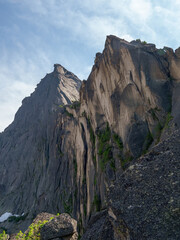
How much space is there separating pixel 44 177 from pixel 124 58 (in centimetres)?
4283

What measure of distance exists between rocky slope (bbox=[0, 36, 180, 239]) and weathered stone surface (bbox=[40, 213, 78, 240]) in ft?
6.79

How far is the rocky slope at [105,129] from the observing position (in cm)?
2267

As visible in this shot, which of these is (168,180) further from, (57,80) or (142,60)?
(57,80)

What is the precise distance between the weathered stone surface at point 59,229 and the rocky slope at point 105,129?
2.07m

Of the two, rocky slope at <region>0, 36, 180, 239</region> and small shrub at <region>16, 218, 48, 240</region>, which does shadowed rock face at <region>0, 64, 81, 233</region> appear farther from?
small shrub at <region>16, 218, 48, 240</region>

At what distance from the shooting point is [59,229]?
1008 centimetres

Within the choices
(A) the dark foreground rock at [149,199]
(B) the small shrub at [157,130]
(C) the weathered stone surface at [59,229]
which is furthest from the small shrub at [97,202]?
(A) the dark foreground rock at [149,199]

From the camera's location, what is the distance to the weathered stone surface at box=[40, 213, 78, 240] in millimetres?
9852

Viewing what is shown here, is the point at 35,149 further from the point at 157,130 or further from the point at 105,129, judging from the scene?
the point at 157,130

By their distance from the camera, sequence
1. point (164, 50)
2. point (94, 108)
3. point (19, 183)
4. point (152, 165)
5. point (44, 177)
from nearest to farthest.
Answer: point (152, 165), point (164, 50), point (94, 108), point (44, 177), point (19, 183)

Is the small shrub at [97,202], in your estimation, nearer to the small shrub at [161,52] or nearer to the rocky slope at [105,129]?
the rocky slope at [105,129]

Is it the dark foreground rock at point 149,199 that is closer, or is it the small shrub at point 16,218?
the dark foreground rock at point 149,199

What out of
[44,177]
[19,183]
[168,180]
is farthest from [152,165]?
[19,183]

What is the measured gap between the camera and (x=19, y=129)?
3782 inches
